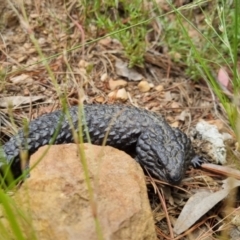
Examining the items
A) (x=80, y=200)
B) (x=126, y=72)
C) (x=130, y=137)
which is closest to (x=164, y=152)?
(x=130, y=137)

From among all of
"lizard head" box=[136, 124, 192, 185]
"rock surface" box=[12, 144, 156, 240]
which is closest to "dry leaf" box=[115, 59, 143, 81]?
"lizard head" box=[136, 124, 192, 185]

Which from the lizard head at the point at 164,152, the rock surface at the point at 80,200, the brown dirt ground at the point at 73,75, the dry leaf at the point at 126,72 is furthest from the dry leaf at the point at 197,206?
the dry leaf at the point at 126,72

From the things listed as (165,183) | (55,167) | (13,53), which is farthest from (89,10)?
(55,167)

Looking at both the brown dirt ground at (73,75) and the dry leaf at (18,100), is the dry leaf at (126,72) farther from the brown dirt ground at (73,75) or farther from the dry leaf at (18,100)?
the dry leaf at (18,100)

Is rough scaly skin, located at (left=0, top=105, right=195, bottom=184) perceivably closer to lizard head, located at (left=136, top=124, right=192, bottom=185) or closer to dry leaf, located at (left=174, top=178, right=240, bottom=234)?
lizard head, located at (left=136, top=124, right=192, bottom=185)

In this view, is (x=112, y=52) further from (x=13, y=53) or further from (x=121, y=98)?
(x=13, y=53)

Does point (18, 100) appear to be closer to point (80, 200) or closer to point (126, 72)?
point (126, 72)

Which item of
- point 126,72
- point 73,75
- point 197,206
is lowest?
point 197,206
